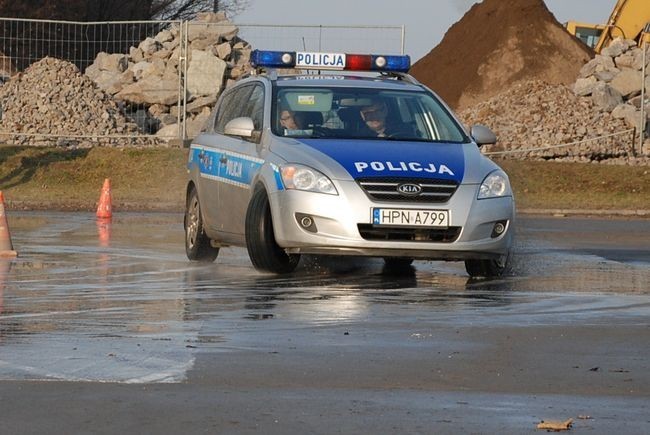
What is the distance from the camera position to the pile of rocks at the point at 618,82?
40188mm

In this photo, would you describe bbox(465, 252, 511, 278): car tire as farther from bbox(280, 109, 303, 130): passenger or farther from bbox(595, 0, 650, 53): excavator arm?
bbox(595, 0, 650, 53): excavator arm

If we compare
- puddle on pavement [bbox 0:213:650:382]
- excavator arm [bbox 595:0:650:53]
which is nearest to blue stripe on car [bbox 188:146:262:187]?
puddle on pavement [bbox 0:213:650:382]

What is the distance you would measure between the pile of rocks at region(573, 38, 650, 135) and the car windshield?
24.3 meters

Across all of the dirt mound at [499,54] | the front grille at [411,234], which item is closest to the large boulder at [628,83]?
the dirt mound at [499,54]

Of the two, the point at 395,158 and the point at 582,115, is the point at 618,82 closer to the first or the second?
the point at 582,115

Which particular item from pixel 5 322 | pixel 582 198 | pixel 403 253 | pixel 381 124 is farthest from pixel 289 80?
pixel 582 198

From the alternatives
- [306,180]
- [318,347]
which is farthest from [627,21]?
[318,347]

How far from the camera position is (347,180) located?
12.8 metres

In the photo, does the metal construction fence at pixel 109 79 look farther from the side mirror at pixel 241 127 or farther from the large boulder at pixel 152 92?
the side mirror at pixel 241 127

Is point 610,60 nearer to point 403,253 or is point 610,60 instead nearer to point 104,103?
point 104,103

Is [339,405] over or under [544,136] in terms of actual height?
over

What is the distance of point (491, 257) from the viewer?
13.3m

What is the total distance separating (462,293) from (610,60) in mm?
33691

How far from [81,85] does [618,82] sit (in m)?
13.3
